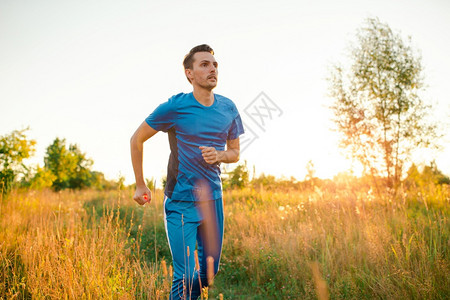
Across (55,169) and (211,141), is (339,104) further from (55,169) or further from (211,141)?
(55,169)

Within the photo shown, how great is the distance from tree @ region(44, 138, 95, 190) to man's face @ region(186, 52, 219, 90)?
124ft

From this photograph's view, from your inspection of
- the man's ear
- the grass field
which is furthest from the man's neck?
the grass field

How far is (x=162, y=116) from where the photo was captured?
Result: 2.78m

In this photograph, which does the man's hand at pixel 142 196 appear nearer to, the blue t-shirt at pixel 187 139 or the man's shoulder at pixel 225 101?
the blue t-shirt at pixel 187 139

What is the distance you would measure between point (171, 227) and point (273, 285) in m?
2.36

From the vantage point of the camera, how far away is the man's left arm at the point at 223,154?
2637 mm

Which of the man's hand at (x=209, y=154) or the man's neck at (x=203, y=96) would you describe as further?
the man's neck at (x=203, y=96)

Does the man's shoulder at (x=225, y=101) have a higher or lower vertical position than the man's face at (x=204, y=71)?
lower

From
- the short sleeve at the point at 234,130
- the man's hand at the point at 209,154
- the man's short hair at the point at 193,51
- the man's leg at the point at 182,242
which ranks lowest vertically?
the man's leg at the point at 182,242

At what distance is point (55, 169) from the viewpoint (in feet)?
127

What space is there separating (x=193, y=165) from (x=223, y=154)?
29cm

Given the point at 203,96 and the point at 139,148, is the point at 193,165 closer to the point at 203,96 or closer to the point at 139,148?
the point at 139,148

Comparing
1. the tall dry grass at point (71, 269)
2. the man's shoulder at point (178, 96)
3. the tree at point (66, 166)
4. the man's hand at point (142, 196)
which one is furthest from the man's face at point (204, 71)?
the tree at point (66, 166)

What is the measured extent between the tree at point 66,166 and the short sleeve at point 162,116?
1485 inches
